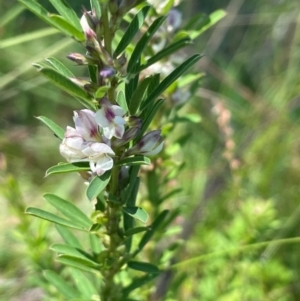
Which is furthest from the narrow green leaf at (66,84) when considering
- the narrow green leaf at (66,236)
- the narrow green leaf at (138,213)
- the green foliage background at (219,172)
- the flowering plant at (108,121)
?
the green foliage background at (219,172)

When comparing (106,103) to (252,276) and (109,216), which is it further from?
(252,276)

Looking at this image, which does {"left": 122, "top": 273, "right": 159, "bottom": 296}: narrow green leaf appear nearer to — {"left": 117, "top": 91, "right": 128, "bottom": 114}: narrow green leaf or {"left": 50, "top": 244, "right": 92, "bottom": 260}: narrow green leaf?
{"left": 50, "top": 244, "right": 92, "bottom": 260}: narrow green leaf

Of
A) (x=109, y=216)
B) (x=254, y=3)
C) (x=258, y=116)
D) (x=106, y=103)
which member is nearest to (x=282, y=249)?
(x=258, y=116)

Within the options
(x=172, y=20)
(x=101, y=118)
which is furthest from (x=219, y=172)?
(x=101, y=118)

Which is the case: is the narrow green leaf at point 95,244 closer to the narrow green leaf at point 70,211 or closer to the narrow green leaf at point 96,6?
the narrow green leaf at point 70,211

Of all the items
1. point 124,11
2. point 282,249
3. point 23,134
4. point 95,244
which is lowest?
point 282,249

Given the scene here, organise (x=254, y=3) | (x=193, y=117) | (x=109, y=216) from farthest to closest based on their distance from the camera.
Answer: (x=254, y=3) → (x=193, y=117) → (x=109, y=216)

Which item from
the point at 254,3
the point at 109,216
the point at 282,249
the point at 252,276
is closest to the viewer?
the point at 109,216
